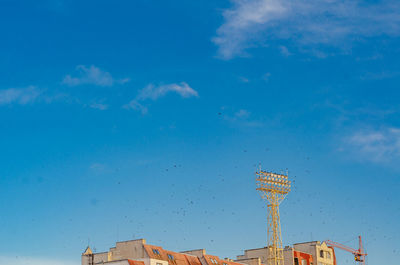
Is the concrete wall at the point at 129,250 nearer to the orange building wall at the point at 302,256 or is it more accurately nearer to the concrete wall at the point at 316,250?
the orange building wall at the point at 302,256

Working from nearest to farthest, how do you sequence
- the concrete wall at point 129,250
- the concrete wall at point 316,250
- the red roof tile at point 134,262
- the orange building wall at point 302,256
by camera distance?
the red roof tile at point 134,262 < the concrete wall at point 129,250 < the orange building wall at point 302,256 < the concrete wall at point 316,250

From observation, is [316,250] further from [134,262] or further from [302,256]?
[134,262]

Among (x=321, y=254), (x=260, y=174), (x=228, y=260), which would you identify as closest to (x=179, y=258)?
(x=228, y=260)

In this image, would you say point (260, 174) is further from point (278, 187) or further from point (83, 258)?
point (83, 258)

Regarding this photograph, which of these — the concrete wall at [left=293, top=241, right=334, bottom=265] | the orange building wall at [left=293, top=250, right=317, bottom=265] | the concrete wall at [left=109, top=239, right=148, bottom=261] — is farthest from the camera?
the concrete wall at [left=293, top=241, right=334, bottom=265]

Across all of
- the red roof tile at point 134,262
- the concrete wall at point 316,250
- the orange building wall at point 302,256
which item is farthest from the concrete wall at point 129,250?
the concrete wall at point 316,250

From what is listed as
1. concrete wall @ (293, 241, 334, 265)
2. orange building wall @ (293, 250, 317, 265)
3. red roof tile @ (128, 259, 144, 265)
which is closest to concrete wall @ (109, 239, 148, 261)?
red roof tile @ (128, 259, 144, 265)

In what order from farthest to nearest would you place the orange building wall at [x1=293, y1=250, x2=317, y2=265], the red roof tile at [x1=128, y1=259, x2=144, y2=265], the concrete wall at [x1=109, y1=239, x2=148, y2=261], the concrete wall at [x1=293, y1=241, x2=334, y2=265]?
the concrete wall at [x1=293, y1=241, x2=334, y2=265] → the orange building wall at [x1=293, y1=250, x2=317, y2=265] → the concrete wall at [x1=109, y1=239, x2=148, y2=261] → the red roof tile at [x1=128, y1=259, x2=144, y2=265]

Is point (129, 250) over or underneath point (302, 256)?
underneath

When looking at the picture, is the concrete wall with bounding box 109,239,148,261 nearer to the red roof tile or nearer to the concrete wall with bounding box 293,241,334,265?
the red roof tile

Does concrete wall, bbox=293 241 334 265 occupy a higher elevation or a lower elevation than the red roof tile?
higher

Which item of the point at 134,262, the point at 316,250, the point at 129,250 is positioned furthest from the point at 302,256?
the point at 134,262

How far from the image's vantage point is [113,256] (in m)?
138

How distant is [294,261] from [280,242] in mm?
14615
